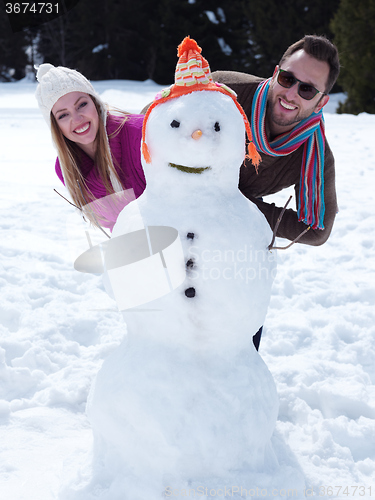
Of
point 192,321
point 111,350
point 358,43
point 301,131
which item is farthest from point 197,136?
point 358,43

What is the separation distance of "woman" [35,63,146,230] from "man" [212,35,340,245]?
530mm

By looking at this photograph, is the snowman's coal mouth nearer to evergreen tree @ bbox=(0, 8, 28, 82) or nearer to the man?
the man

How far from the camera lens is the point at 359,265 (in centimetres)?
333

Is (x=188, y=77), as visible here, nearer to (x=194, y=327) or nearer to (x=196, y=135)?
(x=196, y=135)

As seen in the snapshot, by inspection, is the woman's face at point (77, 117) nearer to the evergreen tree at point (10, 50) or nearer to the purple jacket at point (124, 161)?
the purple jacket at point (124, 161)

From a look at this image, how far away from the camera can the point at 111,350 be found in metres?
2.39

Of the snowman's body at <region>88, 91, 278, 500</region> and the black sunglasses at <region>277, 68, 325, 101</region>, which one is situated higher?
the black sunglasses at <region>277, 68, 325, 101</region>

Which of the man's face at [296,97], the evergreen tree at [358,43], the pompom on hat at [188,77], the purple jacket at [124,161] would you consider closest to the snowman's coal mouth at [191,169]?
the pompom on hat at [188,77]

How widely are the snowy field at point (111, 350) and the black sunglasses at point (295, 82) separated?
3.83 ft

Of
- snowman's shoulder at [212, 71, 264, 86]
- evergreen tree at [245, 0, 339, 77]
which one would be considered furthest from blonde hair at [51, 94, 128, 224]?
evergreen tree at [245, 0, 339, 77]

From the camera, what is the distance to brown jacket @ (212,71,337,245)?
6.75 feet

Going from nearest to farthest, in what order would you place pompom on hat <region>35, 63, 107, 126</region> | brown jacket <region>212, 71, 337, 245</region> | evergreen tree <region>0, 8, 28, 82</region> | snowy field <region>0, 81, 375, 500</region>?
snowy field <region>0, 81, 375, 500</region>, pompom on hat <region>35, 63, 107, 126</region>, brown jacket <region>212, 71, 337, 245</region>, evergreen tree <region>0, 8, 28, 82</region>

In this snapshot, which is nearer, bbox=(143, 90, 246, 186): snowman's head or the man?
bbox=(143, 90, 246, 186): snowman's head

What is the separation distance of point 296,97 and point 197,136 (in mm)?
795
